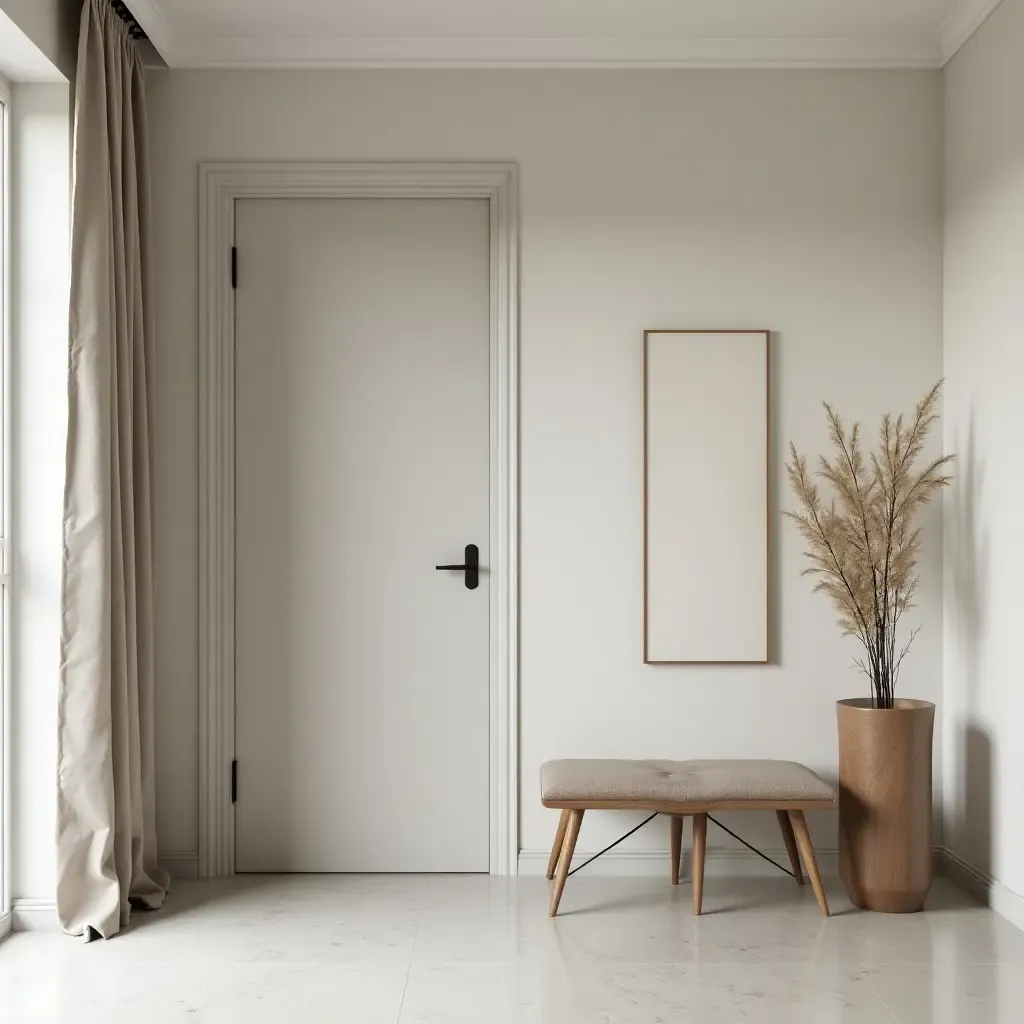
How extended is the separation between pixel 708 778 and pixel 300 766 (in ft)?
4.26

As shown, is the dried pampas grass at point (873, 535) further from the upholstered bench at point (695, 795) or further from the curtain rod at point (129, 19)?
the curtain rod at point (129, 19)

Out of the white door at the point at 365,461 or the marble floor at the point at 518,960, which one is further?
the white door at the point at 365,461

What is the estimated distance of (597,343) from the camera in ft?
10.7

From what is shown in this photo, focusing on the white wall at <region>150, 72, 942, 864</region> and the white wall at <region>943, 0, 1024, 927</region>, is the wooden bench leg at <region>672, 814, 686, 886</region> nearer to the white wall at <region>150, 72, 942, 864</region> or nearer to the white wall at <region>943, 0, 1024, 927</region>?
the white wall at <region>150, 72, 942, 864</region>

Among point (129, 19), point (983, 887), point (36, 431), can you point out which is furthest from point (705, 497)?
point (129, 19)

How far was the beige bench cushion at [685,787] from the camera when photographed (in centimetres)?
280

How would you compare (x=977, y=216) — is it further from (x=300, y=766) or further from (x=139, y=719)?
(x=139, y=719)

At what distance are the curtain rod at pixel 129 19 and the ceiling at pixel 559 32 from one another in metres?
0.05

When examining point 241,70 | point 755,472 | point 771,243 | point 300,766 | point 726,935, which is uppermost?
point 241,70

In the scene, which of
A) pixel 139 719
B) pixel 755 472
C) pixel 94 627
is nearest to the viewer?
pixel 94 627

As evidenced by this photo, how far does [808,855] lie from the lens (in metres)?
2.84

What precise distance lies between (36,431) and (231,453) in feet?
1.99

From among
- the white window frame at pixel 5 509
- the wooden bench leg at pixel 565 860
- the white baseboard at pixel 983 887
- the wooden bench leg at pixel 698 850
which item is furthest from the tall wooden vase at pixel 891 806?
the white window frame at pixel 5 509

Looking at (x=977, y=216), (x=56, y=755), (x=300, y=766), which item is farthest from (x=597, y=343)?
(x=56, y=755)
